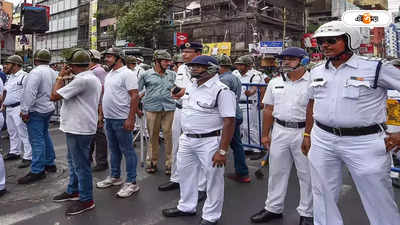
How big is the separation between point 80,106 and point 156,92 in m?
1.73

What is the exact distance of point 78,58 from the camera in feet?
13.1

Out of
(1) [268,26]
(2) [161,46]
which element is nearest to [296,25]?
(1) [268,26]

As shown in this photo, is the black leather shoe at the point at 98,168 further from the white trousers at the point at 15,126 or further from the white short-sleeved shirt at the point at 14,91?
the white short-sleeved shirt at the point at 14,91

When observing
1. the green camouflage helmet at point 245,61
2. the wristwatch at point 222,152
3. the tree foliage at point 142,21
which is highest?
the tree foliage at point 142,21

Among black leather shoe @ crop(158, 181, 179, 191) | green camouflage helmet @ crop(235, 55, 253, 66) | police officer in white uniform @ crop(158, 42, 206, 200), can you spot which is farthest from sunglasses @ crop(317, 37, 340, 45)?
green camouflage helmet @ crop(235, 55, 253, 66)

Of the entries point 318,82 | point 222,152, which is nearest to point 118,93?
point 222,152

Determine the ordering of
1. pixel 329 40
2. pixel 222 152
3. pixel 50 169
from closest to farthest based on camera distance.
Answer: pixel 329 40, pixel 222 152, pixel 50 169

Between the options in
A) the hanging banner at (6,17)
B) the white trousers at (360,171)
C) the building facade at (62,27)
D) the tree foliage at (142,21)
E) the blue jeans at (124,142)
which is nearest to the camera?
the white trousers at (360,171)

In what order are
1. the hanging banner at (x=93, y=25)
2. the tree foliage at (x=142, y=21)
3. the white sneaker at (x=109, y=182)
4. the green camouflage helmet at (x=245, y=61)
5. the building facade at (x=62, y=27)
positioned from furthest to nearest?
the building facade at (x=62, y=27)
the hanging banner at (x=93, y=25)
the tree foliage at (x=142, y=21)
the green camouflage helmet at (x=245, y=61)
the white sneaker at (x=109, y=182)

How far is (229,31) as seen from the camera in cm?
3431

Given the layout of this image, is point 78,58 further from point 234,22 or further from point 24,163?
point 234,22

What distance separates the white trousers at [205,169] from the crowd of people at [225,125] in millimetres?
11

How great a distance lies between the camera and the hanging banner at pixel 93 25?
4856cm

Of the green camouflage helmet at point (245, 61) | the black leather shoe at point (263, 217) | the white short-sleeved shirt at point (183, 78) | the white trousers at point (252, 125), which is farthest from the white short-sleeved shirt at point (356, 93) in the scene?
the white trousers at point (252, 125)
